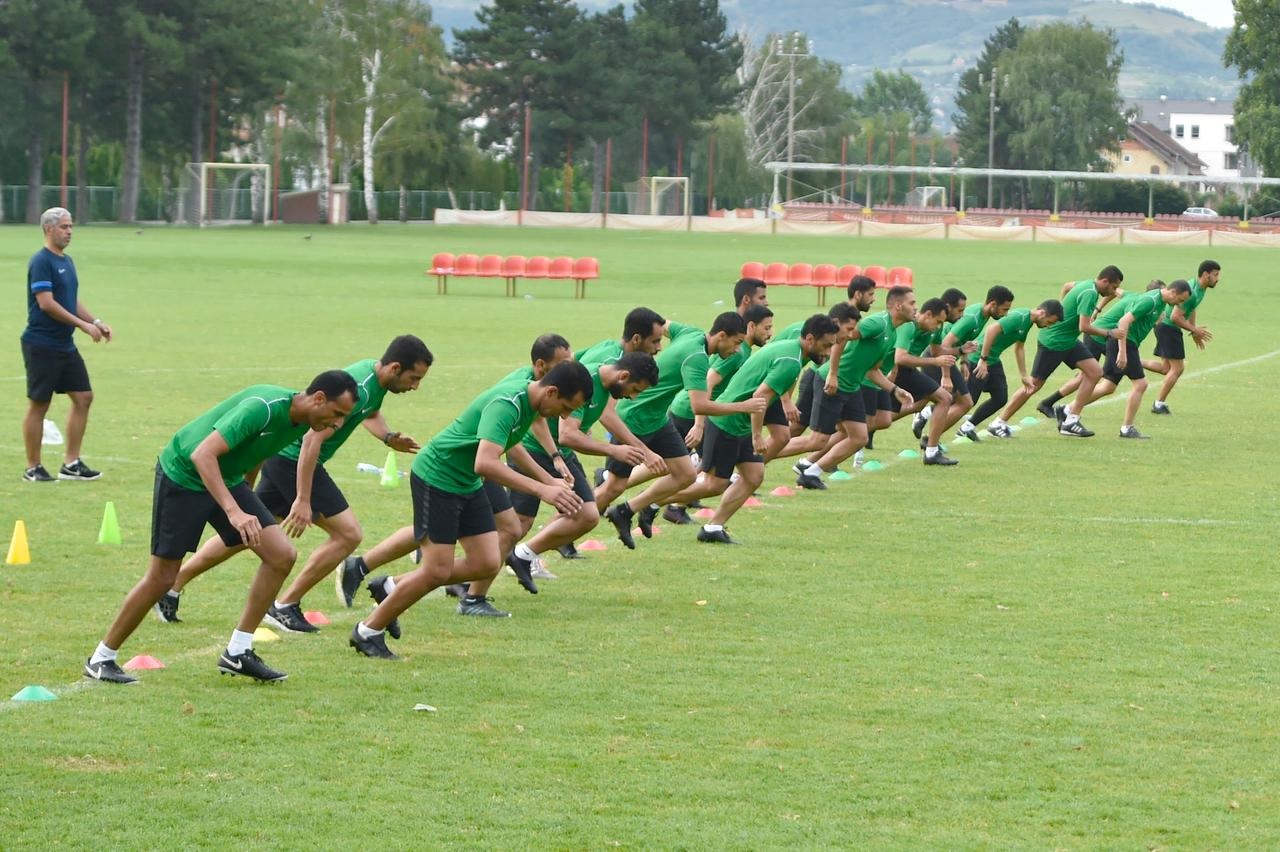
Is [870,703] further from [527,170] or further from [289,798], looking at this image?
[527,170]

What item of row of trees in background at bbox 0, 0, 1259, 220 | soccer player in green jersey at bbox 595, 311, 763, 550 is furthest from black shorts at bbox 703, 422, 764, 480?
row of trees in background at bbox 0, 0, 1259, 220

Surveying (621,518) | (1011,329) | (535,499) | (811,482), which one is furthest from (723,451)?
(1011,329)

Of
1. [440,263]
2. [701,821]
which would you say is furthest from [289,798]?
[440,263]

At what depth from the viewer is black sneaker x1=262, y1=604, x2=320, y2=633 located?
10266 millimetres

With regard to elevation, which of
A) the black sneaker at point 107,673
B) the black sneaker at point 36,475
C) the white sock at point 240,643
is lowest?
the black sneaker at point 107,673

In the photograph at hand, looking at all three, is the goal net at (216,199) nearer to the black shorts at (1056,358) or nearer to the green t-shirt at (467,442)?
the black shorts at (1056,358)

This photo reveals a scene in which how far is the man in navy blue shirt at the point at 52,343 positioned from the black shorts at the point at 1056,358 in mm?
10005

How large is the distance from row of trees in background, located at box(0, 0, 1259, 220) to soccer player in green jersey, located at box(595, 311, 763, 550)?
6991 centimetres

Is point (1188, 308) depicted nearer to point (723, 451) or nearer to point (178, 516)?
point (723, 451)

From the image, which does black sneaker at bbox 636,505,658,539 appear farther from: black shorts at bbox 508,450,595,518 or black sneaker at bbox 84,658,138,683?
black sneaker at bbox 84,658,138,683

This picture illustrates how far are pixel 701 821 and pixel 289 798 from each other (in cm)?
154

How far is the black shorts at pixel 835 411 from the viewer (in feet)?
53.8

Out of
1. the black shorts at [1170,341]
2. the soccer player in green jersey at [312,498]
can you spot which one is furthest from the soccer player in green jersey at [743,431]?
the black shorts at [1170,341]

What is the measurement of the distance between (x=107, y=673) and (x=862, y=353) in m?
8.92
